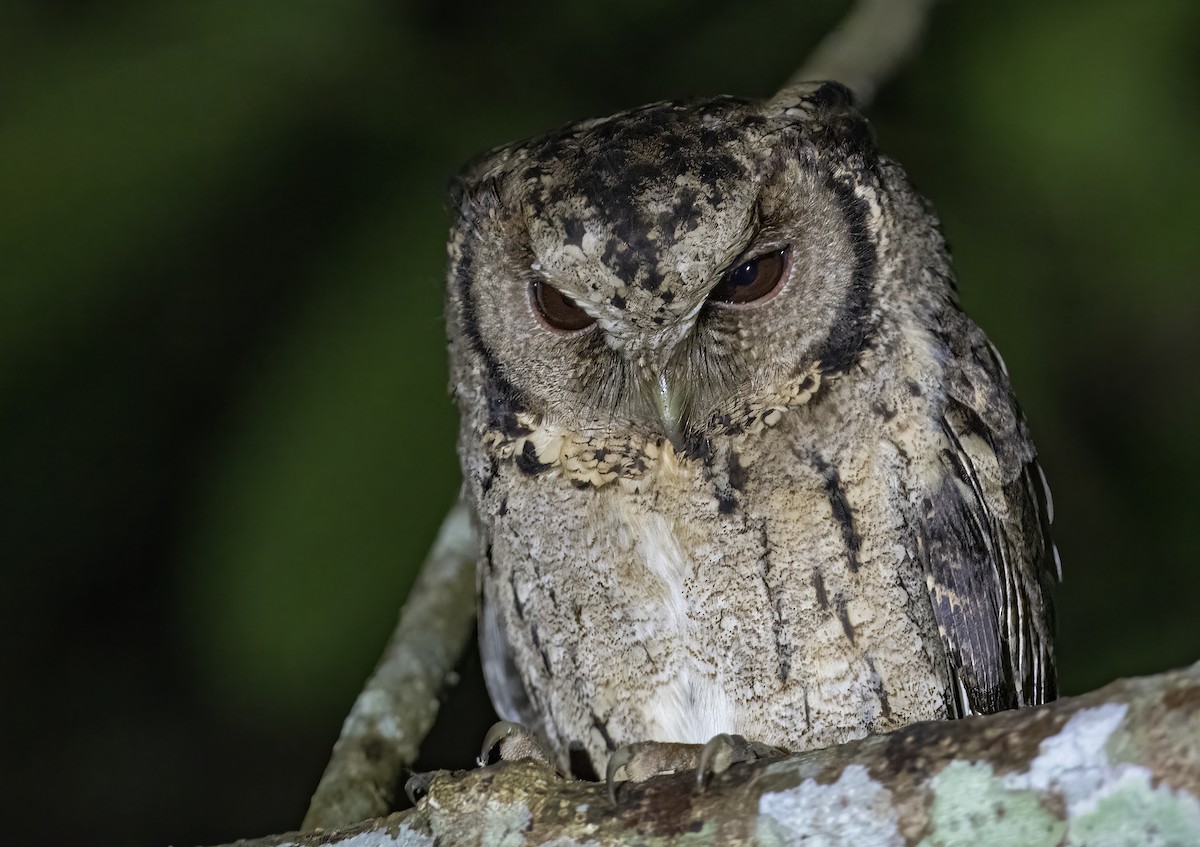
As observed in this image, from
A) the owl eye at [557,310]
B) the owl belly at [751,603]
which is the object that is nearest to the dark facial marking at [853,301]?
the owl belly at [751,603]

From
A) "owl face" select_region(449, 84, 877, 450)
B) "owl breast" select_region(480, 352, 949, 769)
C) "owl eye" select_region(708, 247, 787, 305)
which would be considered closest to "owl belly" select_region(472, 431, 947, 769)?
"owl breast" select_region(480, 352, 949, 769)

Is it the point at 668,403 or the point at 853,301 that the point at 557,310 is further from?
the point at 853,301

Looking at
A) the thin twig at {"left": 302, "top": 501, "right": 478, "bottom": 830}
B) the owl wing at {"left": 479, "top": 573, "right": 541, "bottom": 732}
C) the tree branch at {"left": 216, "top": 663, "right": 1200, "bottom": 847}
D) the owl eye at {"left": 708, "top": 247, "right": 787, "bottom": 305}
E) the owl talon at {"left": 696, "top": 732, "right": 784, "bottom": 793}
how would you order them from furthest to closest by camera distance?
the owl wing at {"left": 479, "top": 573, "right": 541, "bottom": 732}
the thin twig at {"left": 302, "top": 501, "right": 478, "bottom": 830}
the owl eye at {"left": 708, "top": 247, "right": 787, "bottom": 305}
the owl talon at {"left": 696, "top": 732, "right": 784, "bottom": 793}
the tree branch at {"left": 216, "top": 663, "right": 1200, "bottom": 847}

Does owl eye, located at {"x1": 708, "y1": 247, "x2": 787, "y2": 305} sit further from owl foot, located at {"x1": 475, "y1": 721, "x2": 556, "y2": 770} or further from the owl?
owl foot, located at {"x1": 475, "y1": 721, "x2": 556, "y2": 770}

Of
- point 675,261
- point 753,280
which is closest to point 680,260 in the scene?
point 675,261

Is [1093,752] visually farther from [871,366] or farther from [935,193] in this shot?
[935,193]

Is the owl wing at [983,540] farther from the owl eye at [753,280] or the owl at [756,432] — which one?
the owl eye at [753,280]

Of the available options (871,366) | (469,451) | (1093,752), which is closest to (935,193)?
(871,366)

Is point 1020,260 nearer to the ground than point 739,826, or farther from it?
farther from it
